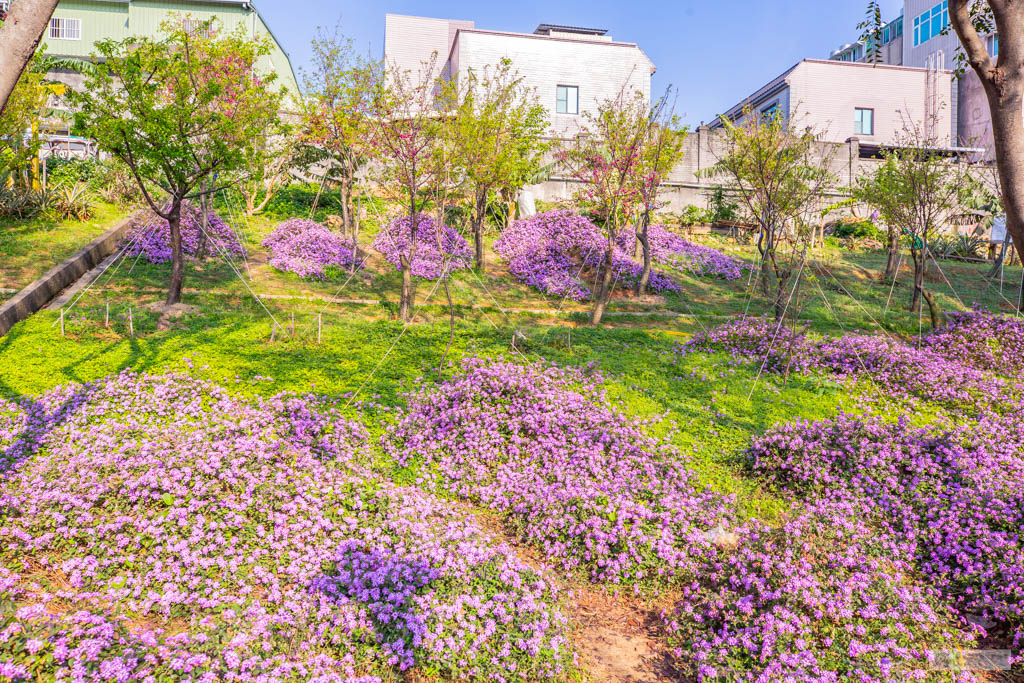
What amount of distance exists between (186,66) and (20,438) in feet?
24.1

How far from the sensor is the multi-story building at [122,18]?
30.4 m

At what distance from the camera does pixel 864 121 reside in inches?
1318

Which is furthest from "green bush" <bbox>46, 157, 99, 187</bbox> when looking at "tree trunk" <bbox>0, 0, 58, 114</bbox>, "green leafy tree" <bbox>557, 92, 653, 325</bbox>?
"tree trunk" <bbox>0, 0, 58, 114</bbox>

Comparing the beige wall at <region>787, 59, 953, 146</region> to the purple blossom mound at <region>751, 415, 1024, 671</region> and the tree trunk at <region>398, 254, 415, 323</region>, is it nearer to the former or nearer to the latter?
the tree trunk at <region>398, 254, 415, 323</region>

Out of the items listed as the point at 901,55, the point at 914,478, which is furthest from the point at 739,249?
the point at 901,55

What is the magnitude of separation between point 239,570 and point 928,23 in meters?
49.4

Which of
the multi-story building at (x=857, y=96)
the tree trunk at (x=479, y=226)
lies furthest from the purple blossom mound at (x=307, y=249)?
the multi-story building at (x=857, y=96)

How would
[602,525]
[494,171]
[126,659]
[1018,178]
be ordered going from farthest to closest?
1. [494,171]
2. [602,525]
3. [1018,178]
4. [126,659]

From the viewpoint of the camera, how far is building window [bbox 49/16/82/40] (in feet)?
104

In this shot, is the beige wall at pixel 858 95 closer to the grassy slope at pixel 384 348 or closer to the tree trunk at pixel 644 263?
the tree trunk at pixel 644 263

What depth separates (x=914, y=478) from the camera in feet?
20.3

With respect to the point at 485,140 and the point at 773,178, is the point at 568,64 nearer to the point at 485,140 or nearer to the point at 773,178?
the point at 485,140

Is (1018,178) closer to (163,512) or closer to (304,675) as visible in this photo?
(304,675)

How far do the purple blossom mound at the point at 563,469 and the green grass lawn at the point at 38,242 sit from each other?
850cm
